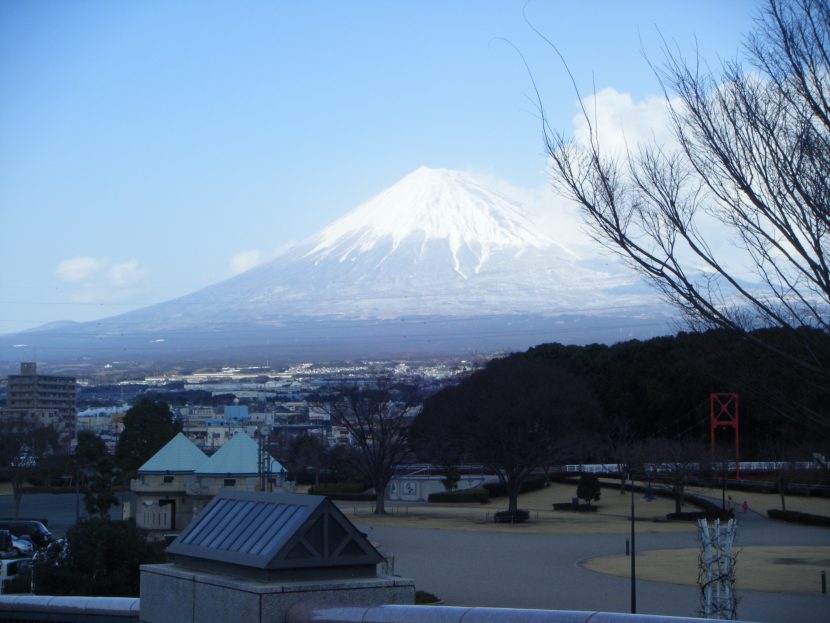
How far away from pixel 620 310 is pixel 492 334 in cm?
2059

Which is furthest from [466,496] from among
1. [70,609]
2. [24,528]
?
[70,609]

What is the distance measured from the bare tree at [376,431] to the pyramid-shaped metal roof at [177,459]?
8.16 m

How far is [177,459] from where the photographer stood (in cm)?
4044

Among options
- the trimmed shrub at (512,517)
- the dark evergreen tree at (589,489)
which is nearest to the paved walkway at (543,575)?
the trimmed shrub at (512,517)

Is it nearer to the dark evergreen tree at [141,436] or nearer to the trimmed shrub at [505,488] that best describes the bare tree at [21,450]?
the dark evergreen tree at [141,436]

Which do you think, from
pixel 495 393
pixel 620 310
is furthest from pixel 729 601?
pixel 620 310

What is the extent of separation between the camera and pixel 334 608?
5.09m

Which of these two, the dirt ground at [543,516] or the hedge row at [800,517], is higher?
the hedge row at [800,517]

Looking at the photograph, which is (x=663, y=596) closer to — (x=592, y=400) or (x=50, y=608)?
(x=50, y=608)

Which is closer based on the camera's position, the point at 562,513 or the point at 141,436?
the point at 562,513

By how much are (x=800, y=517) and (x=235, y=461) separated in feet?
→ 69.0

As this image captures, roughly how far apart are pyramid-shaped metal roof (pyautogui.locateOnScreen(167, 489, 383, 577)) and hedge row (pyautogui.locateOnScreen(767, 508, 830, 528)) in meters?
35.7

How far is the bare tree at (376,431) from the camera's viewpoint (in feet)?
154

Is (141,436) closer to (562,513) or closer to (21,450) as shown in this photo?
(21,450)
